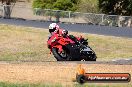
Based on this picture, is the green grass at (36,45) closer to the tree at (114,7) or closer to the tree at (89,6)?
the tree at (114,7)

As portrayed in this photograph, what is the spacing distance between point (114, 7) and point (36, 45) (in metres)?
24.2

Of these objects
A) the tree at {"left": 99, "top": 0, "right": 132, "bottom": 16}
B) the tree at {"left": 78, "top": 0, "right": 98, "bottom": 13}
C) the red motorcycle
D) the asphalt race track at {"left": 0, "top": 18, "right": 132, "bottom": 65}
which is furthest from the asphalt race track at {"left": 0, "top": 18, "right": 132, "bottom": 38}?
the red motorcycle

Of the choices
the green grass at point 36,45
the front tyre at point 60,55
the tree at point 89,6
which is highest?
the front tyre at point 60,55

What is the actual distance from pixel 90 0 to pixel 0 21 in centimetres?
1230

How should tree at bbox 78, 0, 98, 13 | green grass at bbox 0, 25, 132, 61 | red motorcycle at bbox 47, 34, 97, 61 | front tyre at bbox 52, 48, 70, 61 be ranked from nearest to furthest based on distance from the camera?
red motorcycle at bbox 47, 34, 97, 61 → front tyre at bbox 52, 48, 70, 61 → green grass at bbox 0, 25, 132, 61 → tree at bbox 78, 0, 98, 13

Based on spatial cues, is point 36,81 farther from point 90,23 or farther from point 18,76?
point 90,23

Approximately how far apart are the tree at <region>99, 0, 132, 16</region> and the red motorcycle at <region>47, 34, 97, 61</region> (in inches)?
1357

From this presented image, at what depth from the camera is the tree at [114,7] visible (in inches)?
2223

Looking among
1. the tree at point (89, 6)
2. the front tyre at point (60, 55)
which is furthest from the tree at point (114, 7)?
the front tyre at point (60, 55)

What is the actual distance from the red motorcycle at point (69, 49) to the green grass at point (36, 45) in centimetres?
341

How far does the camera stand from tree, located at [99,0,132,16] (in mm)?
56469

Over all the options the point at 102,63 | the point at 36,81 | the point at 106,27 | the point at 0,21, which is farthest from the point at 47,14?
the point at 36,81

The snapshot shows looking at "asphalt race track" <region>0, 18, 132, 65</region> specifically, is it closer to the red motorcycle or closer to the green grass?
the green grass

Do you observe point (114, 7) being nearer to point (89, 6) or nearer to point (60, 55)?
point (89, 6)
